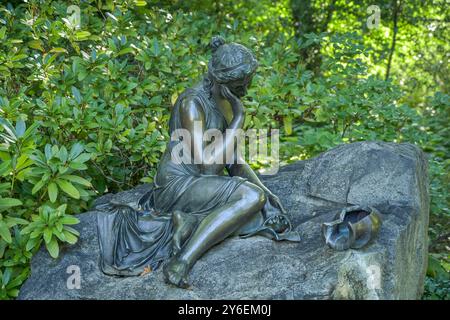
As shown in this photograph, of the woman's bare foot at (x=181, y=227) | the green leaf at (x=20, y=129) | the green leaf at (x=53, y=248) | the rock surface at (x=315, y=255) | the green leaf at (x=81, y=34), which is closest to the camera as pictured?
the rock surface at (x=315, y=255)

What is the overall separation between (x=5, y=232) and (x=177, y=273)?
124 centimetres

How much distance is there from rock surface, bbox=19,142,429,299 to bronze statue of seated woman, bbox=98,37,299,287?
133mm

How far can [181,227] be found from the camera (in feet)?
14.9

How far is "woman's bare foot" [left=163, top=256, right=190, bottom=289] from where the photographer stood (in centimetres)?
423

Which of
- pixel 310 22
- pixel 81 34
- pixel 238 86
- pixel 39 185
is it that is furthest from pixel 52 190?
pixel 310 22

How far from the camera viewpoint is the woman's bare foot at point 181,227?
4.48 m

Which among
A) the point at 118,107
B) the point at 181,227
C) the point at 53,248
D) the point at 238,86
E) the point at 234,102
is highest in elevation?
the point at 238,86

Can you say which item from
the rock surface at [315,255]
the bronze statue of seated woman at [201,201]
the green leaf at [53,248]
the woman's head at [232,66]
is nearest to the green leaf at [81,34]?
the rock surface at [315,255]

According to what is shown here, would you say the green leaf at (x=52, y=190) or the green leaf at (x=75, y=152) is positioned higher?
the green leaf at (x=75, y=152)

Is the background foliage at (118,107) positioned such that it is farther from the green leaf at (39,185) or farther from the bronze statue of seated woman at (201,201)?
the bronze statue of seated woman at (201,201)

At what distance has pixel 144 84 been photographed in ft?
22.1

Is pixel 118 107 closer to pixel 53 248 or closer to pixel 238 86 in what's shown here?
pixel 238 86

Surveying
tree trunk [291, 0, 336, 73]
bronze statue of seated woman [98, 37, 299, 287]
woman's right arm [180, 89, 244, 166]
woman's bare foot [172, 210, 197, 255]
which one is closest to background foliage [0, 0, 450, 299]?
bronze statue of seated woman [98, 37, 299, 287]
